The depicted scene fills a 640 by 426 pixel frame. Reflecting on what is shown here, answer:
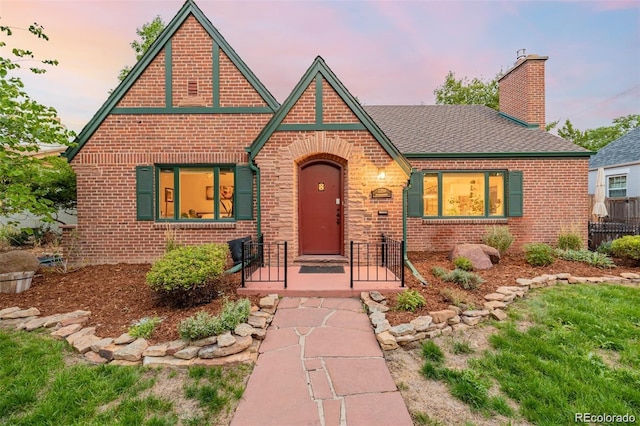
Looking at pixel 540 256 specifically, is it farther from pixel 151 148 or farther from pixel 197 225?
pixel 151 148

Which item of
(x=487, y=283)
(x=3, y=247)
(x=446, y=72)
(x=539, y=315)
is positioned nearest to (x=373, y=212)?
(x=487, y=283)

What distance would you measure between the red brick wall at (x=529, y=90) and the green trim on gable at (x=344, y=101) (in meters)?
7.66

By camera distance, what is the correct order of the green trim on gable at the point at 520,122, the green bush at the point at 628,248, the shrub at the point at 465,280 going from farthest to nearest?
1. the green trim on gable at the point at 520,122
2. the green bush at the point at 628,248
3. the shrub at the point at 465,280

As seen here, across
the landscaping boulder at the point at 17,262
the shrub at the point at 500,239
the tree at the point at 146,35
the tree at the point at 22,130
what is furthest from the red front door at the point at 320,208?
the tree at the point at 146,35

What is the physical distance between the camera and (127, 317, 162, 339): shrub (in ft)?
12.0

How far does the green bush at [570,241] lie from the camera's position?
8258 millimetres

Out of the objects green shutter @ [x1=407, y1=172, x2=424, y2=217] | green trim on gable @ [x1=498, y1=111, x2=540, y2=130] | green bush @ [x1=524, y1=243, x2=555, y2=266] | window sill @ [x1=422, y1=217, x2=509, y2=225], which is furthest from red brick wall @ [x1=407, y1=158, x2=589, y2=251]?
green trim on gable @ [x1=498, y1=111, x2=540, y2=130]

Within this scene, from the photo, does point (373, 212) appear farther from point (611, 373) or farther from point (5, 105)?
point (5, 105)

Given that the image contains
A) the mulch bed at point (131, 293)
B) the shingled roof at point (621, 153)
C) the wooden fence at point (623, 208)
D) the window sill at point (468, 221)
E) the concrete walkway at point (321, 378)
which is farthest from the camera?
the shingled roof at point (621, 153)

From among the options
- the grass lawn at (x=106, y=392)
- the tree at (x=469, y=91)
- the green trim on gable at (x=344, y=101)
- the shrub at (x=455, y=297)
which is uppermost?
the tree at (x=469, y=91)

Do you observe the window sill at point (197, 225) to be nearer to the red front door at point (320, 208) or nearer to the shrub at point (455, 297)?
the red front door at point (320, 208)

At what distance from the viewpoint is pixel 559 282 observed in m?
6.04

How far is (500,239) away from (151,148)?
34.4 feet

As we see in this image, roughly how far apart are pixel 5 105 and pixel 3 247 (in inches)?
222
